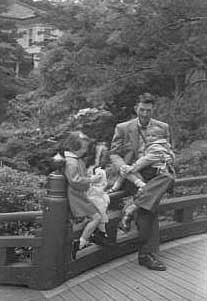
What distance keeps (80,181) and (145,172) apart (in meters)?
0.77

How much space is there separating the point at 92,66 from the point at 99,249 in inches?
305

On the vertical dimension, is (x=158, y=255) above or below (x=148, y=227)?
below

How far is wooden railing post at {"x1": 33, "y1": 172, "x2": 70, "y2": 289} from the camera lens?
493cm

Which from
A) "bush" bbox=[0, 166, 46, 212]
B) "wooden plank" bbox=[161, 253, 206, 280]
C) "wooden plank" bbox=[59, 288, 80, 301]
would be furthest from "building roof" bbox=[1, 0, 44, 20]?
"wooden plank" bbox=[59, 288, 80, 301]

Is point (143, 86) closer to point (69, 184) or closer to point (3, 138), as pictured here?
point (3, 138)

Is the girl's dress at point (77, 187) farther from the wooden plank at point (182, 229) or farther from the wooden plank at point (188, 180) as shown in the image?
the wooden plank at point (188, 180)

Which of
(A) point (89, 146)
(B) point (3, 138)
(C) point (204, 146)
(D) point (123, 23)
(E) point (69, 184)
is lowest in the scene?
(B) point (3, 138)

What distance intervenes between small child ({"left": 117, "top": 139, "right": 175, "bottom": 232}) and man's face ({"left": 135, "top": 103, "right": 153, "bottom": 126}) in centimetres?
24

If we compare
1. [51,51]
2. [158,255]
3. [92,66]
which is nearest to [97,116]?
[92,66]

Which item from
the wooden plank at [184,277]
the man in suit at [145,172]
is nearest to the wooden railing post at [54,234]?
the man in suit at [145,172]

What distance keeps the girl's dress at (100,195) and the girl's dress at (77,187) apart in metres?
0.06

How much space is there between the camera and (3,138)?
17.3 meters

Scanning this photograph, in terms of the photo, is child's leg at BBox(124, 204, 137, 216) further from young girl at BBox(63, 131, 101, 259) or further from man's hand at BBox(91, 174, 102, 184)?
man's hand at BBox(91, 174, 102, 184)

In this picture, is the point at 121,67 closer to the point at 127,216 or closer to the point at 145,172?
the point at 145,172
